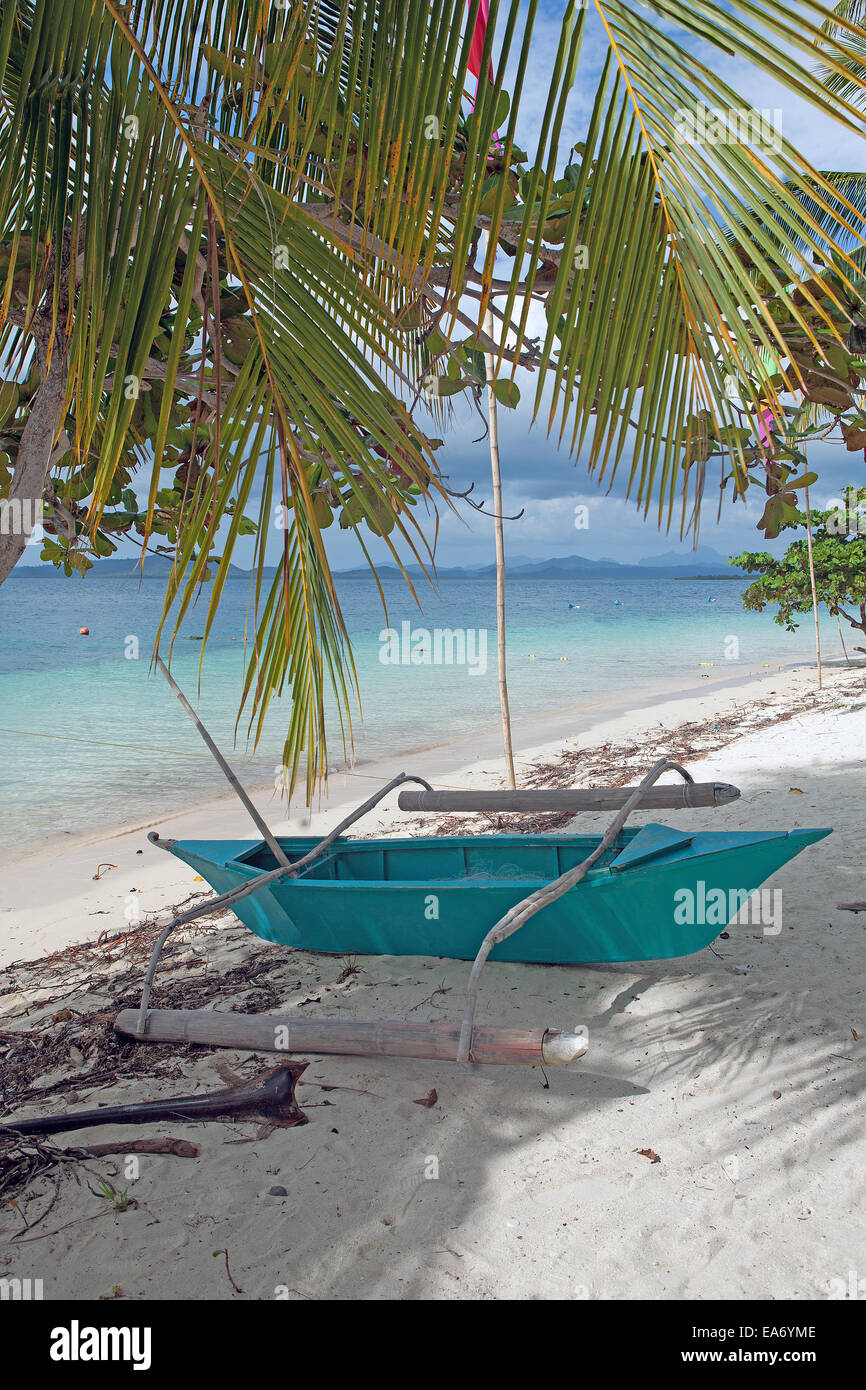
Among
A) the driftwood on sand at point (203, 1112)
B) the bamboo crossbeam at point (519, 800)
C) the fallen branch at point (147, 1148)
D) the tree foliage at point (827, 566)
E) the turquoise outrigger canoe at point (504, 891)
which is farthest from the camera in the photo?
the tree foliage at point (827, 566)

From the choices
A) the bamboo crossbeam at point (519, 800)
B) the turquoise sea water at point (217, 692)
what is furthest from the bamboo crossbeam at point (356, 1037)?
the bamboo crossbeam at point (519, 800)

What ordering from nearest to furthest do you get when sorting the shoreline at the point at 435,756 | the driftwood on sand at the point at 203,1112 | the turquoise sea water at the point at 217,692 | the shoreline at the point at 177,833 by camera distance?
the driftwood on sand at the point at 203,1112 → the shoreline at the point at 177,833 → the shoreline at the point at 435,756 → the turquoise sea water at the point at 217,692

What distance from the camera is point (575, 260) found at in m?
1.40

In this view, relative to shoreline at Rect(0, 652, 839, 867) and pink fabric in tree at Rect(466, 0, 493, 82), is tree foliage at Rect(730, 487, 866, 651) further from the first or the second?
pink fabric in tree at Rect(466, 0, 493, 82)

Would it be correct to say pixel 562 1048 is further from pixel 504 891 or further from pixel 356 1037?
pixel 504 891

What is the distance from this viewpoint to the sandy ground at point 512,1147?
205 cm

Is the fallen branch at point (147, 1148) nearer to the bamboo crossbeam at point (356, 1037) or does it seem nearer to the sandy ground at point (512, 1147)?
the sandy ground at point (512, 1147)

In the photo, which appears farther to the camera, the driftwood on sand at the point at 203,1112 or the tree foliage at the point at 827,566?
the tree foliage at the point at 827,566

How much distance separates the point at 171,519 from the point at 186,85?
5.13ft

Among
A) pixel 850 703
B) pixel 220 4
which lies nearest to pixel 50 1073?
pixel 220 4

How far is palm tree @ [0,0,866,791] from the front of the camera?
117cm

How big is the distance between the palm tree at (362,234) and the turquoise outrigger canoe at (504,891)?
1.38 m

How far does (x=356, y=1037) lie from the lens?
2.37 m
